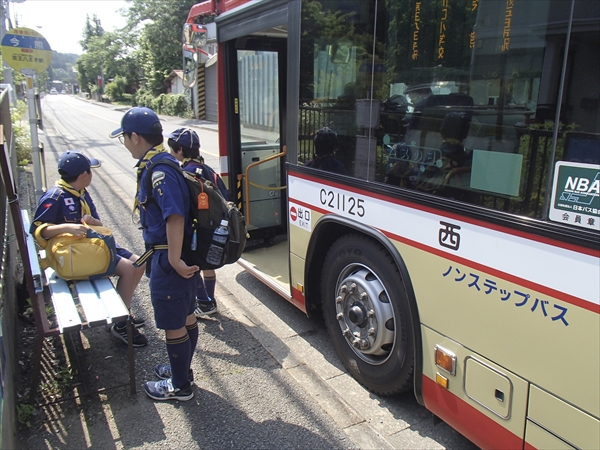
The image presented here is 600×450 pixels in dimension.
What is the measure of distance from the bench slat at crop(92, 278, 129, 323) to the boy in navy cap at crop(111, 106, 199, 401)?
0.32m

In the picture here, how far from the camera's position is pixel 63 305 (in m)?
3.04

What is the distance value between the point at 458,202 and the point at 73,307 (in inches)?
96.8

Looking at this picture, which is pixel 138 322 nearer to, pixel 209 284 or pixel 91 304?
pixel 209 284

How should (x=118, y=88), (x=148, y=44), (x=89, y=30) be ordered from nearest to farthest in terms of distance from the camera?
1. (x=148, y=44)
2. (x=118, y=88)
3. (x=89, y=30)

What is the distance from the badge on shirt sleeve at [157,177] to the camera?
2.54 metres

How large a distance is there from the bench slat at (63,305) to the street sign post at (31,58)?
4566 millimetres

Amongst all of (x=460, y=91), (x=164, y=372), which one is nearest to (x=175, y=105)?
(x=164, y=372)

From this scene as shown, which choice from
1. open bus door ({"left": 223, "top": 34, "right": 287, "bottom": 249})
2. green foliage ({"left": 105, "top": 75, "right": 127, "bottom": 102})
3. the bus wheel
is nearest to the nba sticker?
the bus wheel

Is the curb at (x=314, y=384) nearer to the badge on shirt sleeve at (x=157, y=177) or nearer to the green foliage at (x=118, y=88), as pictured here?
the badge on shirt sleeve at (x=157, y=177)

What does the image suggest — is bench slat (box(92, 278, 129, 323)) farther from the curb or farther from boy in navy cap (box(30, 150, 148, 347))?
the curb

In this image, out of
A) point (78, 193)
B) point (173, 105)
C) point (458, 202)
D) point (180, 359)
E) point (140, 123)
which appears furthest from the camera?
point (173, 105)

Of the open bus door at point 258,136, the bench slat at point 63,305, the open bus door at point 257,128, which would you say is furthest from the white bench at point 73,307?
the open bus door at point 257,128

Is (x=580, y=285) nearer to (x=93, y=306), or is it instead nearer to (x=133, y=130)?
(x=133, y=130)

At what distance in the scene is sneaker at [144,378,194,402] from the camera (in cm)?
302
